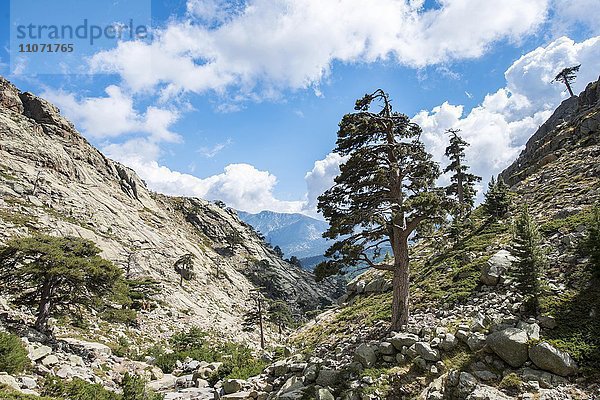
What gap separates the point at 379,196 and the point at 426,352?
729cm

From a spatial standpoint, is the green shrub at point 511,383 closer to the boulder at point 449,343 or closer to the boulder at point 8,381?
the boulder at point 449,343

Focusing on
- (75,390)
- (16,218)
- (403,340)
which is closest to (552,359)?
(403,340)

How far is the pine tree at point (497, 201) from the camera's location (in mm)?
27625

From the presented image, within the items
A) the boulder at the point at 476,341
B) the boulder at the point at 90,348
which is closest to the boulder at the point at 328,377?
the boulder at the point at 476,341

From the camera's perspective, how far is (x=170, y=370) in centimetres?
2262

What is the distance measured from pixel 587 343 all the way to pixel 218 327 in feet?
155

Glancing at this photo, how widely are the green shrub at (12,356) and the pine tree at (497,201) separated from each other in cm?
3296

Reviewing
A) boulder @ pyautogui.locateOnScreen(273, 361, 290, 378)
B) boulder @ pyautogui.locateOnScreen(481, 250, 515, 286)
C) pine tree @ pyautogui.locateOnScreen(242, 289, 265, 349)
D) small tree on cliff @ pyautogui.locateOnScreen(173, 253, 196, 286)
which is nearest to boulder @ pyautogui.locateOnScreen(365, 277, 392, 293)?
boulder @ pyautogui.locateOnScreen(481, 250, 515, 286)

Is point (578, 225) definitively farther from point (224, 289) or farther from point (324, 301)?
point (324, 301)

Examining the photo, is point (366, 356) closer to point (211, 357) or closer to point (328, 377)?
point (328, 377)

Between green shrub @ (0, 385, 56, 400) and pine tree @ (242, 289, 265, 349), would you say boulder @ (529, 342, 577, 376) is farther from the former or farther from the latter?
pine tree @ (242, 289, 265, 349)

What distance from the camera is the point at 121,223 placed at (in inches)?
2675

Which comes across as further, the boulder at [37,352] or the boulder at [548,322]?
the boulder at [37,352]

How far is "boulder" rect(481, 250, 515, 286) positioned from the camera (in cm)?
1473
